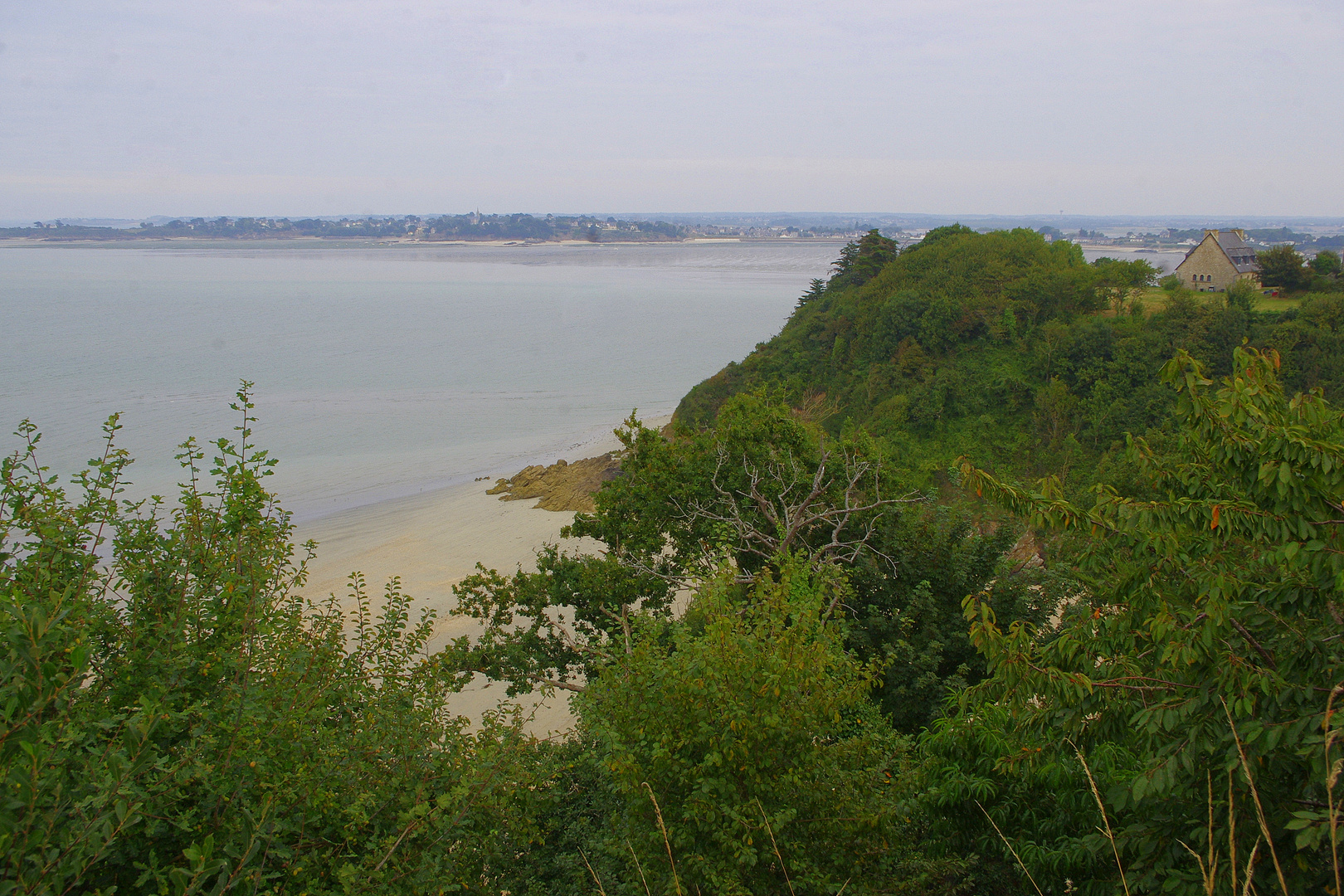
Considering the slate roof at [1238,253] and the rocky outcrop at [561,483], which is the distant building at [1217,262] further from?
the rocky outcrop at [561,483]

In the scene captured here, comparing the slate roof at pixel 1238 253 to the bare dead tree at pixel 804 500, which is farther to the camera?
the slate roof at pixel 1238 253

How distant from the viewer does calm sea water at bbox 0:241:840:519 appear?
38656 mm

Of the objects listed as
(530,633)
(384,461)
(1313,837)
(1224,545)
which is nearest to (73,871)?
(1313,837)

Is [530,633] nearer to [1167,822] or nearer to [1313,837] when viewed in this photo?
[1167,822]

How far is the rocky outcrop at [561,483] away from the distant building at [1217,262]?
105ft

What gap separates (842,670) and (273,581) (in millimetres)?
4699

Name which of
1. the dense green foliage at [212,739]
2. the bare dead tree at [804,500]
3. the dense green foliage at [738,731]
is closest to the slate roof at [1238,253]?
the bare dead tree at [804,500]

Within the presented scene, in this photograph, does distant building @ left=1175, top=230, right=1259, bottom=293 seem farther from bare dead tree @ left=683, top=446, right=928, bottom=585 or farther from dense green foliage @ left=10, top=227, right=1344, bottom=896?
dense green foliage @ left=10, top=227, right=1344, bottom=896

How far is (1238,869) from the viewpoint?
379cm

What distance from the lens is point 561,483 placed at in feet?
108

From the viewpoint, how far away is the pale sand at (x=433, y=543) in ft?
74.8

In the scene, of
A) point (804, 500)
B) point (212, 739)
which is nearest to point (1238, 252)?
point (804, 500)

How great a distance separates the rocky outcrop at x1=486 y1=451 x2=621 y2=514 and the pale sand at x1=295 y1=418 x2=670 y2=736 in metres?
0.61

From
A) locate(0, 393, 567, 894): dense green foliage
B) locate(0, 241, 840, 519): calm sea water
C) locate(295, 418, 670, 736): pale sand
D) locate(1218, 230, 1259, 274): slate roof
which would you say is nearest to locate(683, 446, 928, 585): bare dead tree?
locate(0, 393, 567, 894): dense green foliage
